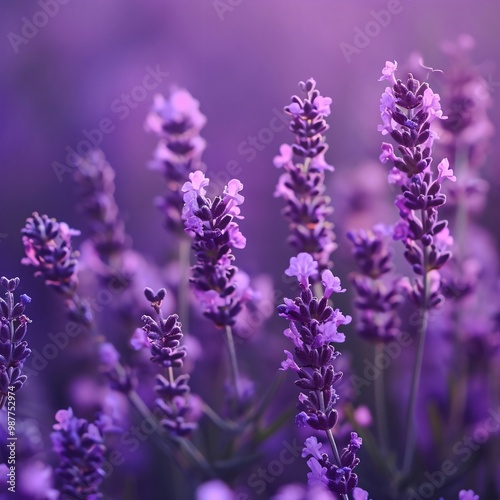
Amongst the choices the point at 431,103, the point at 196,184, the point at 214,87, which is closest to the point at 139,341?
the point at 196,184

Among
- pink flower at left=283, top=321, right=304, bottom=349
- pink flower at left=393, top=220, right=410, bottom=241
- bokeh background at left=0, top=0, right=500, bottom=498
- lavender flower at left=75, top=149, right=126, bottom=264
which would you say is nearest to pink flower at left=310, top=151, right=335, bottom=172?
pink flower at left=393, top=220, right=410, bottom=241

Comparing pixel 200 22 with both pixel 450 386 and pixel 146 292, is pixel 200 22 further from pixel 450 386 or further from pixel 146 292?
pixel 146 292

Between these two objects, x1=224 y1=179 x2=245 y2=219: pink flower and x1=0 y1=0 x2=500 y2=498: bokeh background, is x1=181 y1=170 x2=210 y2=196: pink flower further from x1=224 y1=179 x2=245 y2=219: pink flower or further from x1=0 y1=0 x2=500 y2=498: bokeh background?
x1=0 y1=0 x2=500 y2=498: bokeh background

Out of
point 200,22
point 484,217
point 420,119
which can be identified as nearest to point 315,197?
point 420,119

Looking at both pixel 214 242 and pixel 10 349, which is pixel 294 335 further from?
Result: pixel 10 349

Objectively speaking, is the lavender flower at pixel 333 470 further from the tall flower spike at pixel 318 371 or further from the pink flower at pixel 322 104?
the pink flower at pixel 322 104
